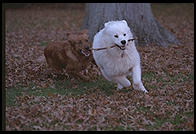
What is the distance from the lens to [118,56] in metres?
7.02

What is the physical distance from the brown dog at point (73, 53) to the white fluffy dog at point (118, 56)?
0.56 meters

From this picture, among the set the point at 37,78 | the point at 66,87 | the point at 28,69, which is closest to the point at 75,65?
the point at 66,87

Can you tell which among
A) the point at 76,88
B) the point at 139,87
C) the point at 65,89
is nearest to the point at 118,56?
the point at 139,87

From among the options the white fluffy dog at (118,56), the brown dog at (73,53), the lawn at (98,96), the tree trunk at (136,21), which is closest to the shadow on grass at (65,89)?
the lawn at (98,96)

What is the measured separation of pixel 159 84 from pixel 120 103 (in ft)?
5.28

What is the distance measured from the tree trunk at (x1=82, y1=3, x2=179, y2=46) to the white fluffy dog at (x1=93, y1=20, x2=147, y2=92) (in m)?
4.23

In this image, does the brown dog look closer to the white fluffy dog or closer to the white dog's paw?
the white fluffy dog

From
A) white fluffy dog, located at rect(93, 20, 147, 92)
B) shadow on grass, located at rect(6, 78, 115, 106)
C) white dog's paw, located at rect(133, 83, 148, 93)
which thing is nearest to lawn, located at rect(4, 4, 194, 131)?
shadow on grass, located at rect(6, 78, 115, 106)

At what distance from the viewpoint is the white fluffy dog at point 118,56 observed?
670 cm

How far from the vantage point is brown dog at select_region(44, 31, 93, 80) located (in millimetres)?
7844

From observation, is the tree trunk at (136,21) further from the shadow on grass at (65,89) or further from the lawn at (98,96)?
the shadow on grass at (65,89)

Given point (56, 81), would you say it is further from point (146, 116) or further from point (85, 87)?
point (146, 116)

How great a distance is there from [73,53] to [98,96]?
1395 millimetres

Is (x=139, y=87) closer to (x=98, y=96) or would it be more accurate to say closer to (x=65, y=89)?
(x=98, y=96)
